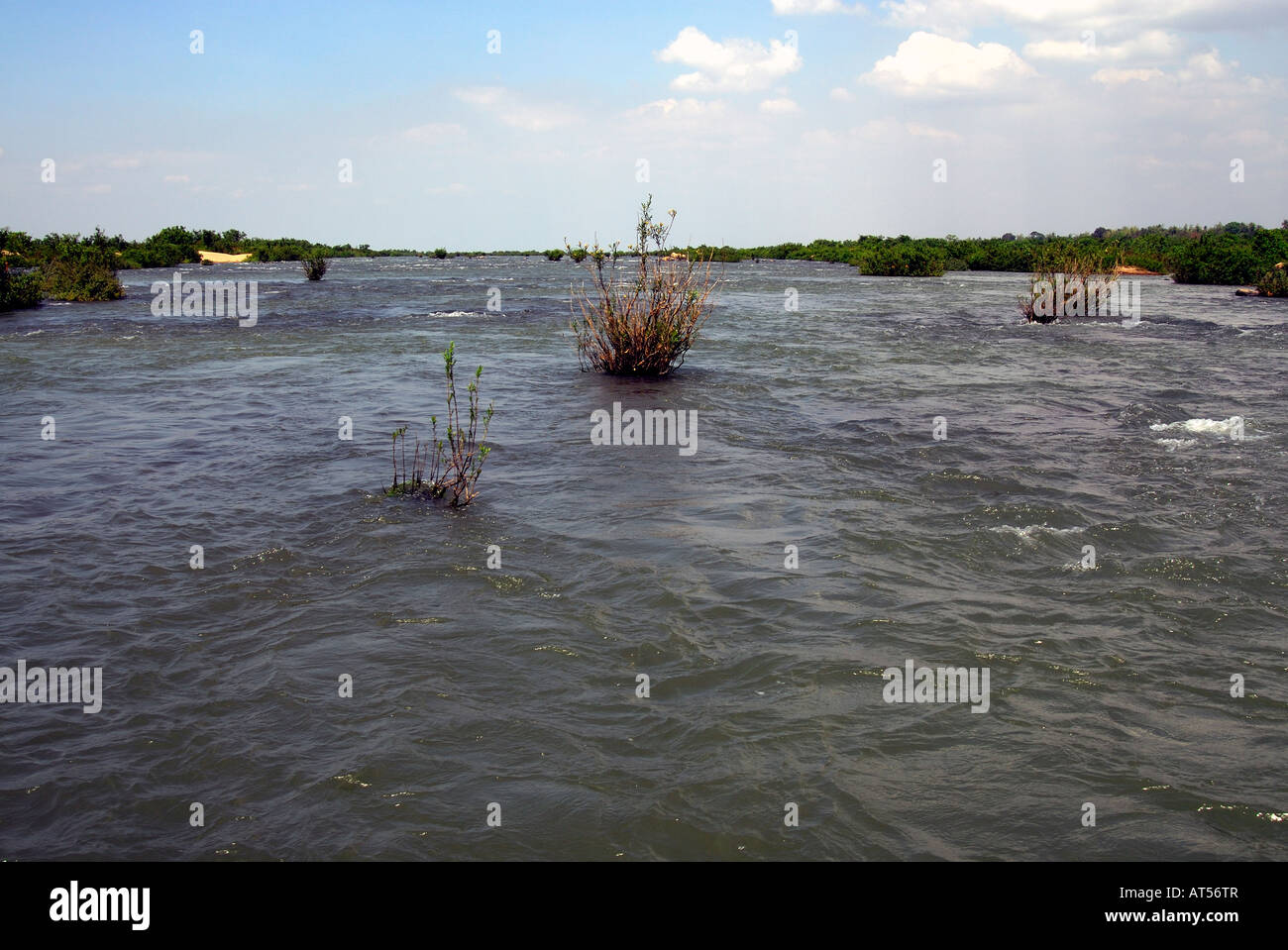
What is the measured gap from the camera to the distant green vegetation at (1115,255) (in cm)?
3897

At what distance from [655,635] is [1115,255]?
40397mm

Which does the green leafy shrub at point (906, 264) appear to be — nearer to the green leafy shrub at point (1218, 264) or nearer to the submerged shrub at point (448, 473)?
the green leafy shrub at point (1218, 264)

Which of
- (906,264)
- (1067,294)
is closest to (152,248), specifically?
(906,264)

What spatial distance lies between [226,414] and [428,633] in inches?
316

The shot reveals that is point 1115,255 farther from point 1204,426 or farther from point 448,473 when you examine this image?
point 448,473

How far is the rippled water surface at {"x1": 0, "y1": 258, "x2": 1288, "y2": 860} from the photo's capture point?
3523mm

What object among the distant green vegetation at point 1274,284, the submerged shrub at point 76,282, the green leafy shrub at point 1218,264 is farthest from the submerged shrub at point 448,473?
the green leafy shrub at point 1218,264

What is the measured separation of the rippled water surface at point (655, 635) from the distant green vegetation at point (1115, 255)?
7.27m

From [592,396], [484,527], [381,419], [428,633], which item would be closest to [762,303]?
[592,396]

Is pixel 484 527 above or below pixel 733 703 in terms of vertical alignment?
above
